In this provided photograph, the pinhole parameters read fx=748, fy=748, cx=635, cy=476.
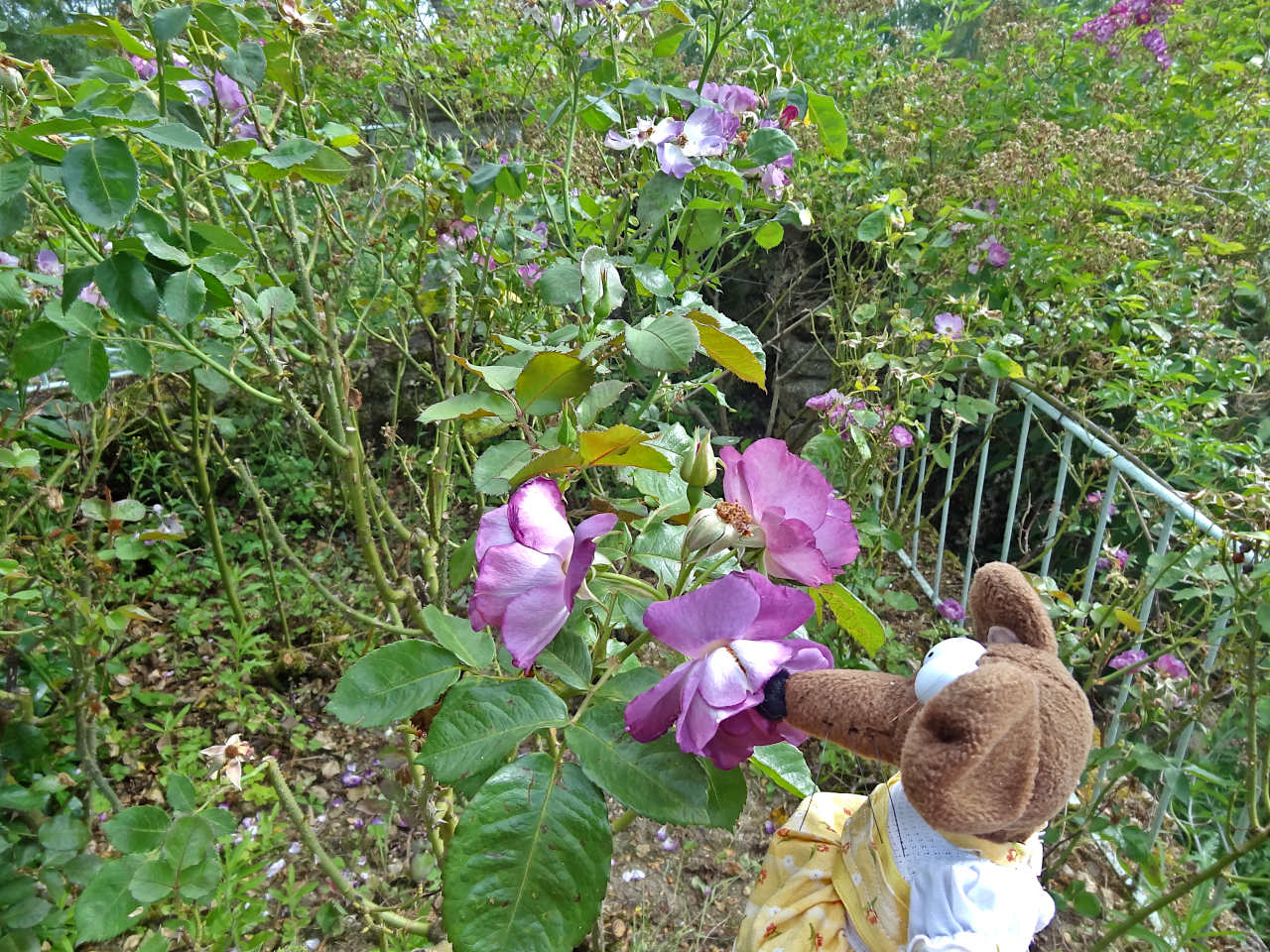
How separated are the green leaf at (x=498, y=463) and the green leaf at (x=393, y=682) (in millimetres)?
144

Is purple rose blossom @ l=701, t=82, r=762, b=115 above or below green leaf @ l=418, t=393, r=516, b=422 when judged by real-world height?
above

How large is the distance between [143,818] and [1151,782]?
2.26 m

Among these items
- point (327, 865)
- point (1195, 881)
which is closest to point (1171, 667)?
point (1195, 881)

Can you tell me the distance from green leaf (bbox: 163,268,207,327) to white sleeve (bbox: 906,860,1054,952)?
0.82m

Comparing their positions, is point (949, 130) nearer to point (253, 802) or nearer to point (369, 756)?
point (369, 756)

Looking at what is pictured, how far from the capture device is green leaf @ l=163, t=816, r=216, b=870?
0.80m

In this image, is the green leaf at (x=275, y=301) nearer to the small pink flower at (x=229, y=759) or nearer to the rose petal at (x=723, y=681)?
the small pink flower at (x=229, y=759)

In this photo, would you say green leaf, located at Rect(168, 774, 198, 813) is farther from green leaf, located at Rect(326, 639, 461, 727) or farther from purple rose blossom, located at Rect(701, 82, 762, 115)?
purple rose blossom, located at Rect(701, 82, 762, 115)

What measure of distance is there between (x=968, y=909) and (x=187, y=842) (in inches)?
30.8

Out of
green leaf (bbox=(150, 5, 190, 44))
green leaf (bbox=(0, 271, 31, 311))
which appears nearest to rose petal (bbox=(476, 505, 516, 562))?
green leaf (bbox=(150, 5, 190, 44))

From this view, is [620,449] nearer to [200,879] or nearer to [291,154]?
[291,154]

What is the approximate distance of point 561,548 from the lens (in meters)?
0.51

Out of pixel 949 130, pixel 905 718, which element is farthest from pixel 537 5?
pixel 949 130

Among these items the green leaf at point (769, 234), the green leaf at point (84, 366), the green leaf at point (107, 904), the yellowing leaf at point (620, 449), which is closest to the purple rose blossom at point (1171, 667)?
the green leaf at point (769, 234)
